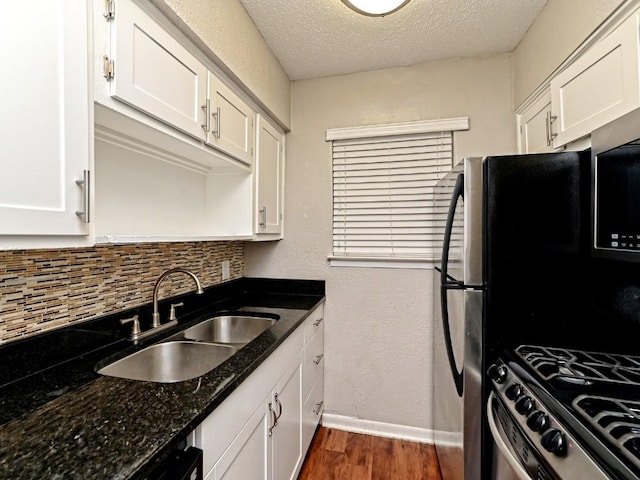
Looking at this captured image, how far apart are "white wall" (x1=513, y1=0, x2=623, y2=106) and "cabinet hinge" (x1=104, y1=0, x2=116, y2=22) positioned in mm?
1641

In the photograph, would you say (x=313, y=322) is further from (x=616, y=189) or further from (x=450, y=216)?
(x=616, y=189)

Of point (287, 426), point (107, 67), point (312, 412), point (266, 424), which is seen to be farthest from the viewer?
point (312, 412)

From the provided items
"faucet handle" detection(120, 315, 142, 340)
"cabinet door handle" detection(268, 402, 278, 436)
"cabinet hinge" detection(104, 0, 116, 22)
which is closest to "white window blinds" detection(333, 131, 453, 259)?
"cabinet door handle" detection(268, 402, 278, 436)

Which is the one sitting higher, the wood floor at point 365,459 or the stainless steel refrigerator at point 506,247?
the stainless steel refrigerator at point 506,247

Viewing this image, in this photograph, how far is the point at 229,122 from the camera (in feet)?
5.12

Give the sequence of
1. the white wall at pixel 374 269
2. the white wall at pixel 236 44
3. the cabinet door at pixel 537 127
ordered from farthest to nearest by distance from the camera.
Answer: the white wall at pixel 374 269, the cabinet door at pixel 537 127, the white wall at pixel 236 44

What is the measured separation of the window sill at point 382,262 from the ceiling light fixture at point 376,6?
1.38 meters

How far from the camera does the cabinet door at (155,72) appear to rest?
94cm

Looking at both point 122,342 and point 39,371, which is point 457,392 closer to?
point 122,342

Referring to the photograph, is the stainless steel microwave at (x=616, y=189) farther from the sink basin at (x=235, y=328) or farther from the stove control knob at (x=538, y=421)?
the sink basin at (x=235, y=328)

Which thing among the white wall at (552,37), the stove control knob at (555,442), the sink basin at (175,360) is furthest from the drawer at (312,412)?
the white wall at (552,37)

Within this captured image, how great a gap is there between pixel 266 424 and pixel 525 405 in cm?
92

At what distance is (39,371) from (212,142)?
3.43ft

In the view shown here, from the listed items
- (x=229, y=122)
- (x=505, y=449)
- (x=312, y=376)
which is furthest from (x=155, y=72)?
(x=312, y=376)
